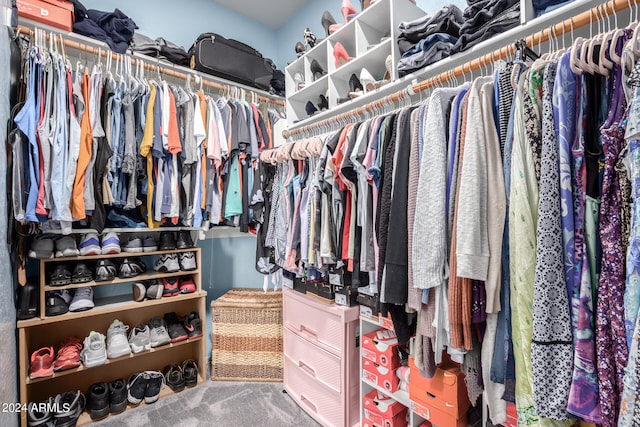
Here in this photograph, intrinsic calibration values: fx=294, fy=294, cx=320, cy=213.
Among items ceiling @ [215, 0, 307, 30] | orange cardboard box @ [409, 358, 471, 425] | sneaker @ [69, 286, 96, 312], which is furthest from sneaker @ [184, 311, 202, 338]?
ceiling @ [215, 0, 307, 30]

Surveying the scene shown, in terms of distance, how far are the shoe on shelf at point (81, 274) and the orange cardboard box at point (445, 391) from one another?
1.82 m

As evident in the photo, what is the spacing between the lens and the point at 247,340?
208 centimetres

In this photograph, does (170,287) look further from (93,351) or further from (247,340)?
(247,340)

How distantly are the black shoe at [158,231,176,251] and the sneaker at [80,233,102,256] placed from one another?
342 mm

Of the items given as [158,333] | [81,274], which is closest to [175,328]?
[158,333]

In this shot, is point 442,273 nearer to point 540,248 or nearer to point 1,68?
point 540,248

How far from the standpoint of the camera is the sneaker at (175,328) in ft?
6.51

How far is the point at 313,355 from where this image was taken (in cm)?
165

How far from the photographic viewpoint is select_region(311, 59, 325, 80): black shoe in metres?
1.84

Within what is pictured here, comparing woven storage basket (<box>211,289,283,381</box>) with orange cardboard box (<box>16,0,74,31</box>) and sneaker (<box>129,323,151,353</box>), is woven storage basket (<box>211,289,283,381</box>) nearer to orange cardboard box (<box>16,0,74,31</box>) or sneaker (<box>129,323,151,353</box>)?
sneaker (<box>129,323,151,353</box>)

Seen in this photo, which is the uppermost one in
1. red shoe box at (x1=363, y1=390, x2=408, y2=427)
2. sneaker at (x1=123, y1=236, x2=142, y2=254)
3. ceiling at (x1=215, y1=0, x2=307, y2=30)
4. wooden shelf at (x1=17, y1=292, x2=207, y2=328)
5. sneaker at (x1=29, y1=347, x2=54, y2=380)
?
ceiling at (x1=215, y1=0, x2=307, y2=30)

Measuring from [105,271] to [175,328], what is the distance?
1.95 feet

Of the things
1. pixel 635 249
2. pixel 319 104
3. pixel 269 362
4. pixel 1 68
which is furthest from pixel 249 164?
pixel 635 249

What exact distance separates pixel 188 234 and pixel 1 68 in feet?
4.04
